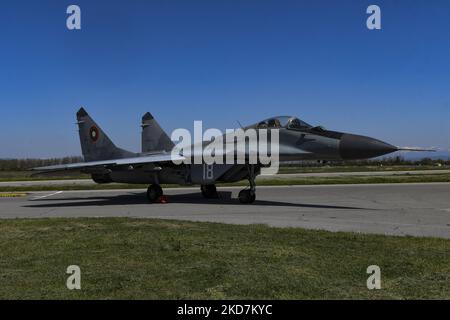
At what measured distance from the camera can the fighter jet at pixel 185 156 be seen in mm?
13953

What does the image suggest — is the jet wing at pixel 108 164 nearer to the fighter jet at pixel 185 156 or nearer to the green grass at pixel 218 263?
the fighter jet at pixel 185 156

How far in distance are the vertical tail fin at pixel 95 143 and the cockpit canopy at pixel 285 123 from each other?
7.88 meters

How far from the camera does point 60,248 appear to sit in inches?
299

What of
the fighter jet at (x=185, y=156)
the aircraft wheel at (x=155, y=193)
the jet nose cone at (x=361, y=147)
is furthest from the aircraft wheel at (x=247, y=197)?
the jet nose cone at (x=361, y=147)

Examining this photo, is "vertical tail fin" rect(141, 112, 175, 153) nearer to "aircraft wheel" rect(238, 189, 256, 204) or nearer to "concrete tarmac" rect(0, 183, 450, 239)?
"concrete tarmac" rect(0, 183, 450, 239)

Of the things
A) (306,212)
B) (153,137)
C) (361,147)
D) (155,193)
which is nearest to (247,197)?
(306,212)

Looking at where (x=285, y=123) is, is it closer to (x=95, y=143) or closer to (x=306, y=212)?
(x=306, y=212)

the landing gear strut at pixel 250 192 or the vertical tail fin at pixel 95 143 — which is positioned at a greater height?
the vertical tail fin at pixel 95 143

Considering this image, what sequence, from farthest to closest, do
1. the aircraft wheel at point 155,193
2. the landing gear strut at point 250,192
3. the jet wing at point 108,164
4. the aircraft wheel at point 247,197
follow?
1. the aircraft wheel at point 155,193
2. the jet wing at point 108,164
3. the aircraft wheel at point 247,197
4. the landing gear strut at point 250,192

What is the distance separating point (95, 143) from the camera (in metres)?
20.9

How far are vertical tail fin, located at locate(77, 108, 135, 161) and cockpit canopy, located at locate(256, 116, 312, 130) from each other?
25.9 feet
